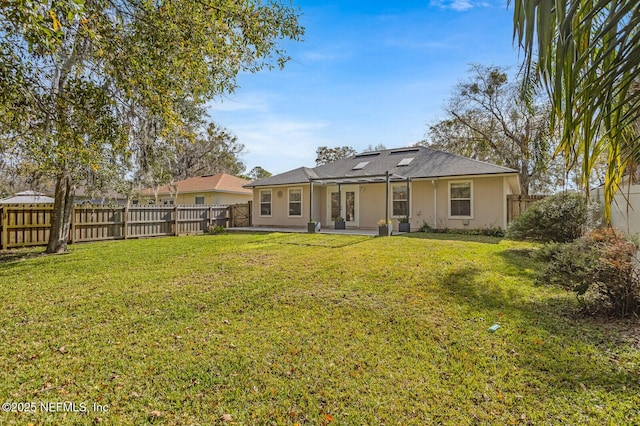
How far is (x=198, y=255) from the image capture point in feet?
28.6

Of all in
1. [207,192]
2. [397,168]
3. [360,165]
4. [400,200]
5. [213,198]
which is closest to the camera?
[400,200]

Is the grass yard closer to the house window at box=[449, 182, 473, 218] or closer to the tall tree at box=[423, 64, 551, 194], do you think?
the house window at box=[449, 182, 473, 218]

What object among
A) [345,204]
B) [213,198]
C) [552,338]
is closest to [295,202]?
[345,204]

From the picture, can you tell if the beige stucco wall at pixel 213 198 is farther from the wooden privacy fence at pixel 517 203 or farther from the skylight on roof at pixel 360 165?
the wooden privacy fence at pixel 517 203

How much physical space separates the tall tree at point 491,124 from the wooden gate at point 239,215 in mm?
17011

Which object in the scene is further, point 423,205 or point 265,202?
point 265,202

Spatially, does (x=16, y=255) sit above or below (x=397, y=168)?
below

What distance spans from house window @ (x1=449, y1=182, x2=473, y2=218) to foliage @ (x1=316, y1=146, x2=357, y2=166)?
28.8 metres

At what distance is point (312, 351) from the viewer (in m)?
3.39

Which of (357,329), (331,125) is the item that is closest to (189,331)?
(357,329)

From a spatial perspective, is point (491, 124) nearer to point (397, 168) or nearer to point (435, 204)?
point (397, 168)

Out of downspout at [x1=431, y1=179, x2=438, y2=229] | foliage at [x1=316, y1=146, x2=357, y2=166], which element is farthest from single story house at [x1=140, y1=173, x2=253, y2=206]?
foliage at [x1=316, y1=146, x2=357, y2=166]

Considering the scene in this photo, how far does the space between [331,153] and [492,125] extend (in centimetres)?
2300

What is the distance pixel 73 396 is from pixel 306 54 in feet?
20.3
